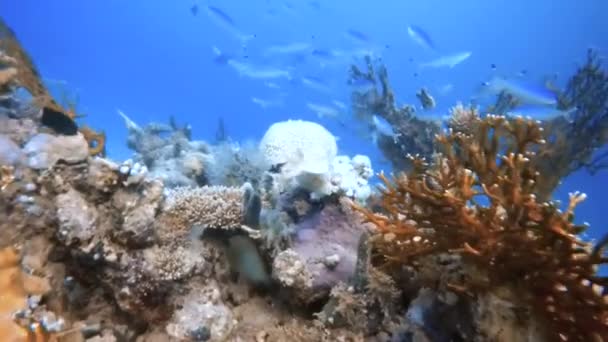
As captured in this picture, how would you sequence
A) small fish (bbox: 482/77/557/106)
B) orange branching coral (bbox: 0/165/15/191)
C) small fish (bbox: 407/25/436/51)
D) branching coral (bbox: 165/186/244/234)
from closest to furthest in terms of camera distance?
orange branching coral (bbox: 0/165/15/191) < branching coral (bbox: 165/186/244/234) < small fish (bbox: 482/77/557/106) < small fish (bbox: 407/25/436/51)

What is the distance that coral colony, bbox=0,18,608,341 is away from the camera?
2385mm

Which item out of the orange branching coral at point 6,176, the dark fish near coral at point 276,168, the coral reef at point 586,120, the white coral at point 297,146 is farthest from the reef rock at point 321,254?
the coral reef at point 586,120

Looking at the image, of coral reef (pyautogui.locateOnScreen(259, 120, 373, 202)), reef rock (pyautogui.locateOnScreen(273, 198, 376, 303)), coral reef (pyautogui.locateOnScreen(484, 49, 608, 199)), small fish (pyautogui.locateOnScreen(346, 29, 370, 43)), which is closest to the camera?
reef rock (pyautogui.locateOnScreen(273, 198, 376, 303))

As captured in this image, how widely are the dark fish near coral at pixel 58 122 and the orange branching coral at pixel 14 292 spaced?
3.92ft

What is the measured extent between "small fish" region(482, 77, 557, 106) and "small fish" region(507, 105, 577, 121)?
0.22 meters

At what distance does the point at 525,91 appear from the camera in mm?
9352

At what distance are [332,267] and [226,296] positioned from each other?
88 cm

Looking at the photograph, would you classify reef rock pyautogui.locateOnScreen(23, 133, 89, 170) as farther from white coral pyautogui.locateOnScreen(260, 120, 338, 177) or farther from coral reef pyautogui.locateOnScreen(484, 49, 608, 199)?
coral reef pyautogui.locateOnScreen(484, 49, 608, 199)

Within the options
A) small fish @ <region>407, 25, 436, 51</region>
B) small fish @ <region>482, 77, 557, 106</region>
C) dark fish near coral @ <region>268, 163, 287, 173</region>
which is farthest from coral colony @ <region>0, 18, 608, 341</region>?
small fish @ <region>407, 25, 436, 51</region>

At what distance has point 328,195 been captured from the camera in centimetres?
372

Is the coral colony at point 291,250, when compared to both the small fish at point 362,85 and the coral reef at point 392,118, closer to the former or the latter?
the coral reef at point 392,118

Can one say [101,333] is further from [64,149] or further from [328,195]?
[328,195]

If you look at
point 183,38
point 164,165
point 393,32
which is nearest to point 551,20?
point 393,32

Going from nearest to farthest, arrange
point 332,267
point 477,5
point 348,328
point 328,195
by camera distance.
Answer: point 348,328 → point 332,267 → point 328,195 → point 477,5
